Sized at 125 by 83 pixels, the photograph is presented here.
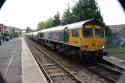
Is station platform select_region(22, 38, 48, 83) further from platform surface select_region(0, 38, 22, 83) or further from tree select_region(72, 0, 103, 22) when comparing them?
tree select_region(72, 0, 103, 22)

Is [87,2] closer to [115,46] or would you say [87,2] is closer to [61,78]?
[115,46]

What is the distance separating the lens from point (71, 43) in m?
22.1

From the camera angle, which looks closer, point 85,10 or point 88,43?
point 88,43

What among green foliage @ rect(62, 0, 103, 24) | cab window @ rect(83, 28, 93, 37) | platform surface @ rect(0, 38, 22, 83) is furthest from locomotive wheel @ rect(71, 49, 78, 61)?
green foliage @ rect(62, 0, 103, 24)

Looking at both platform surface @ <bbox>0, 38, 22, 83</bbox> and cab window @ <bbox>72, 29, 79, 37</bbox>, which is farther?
cab window @ <bbox>72, 29, 79, 37</bbox>

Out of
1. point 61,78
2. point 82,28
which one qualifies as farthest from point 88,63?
point 61,78

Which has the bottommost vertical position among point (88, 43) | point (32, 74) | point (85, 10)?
point (32, 74)

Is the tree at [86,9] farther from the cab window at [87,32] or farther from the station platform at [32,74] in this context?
the station platform at [32,74]

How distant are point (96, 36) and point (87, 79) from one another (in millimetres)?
7350

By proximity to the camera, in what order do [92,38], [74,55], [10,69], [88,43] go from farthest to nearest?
[74,55] < [92,38] < [88,43] < [10,69]

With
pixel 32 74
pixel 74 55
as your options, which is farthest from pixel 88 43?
pixel 32 74

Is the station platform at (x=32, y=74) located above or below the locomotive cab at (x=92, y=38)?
below

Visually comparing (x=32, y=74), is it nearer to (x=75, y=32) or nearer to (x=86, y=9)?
(x=75, y=32)

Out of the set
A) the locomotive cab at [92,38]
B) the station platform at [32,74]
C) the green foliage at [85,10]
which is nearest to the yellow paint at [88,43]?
the locomotive cab at [92,38]
